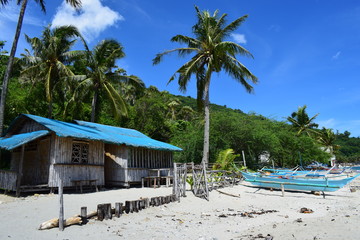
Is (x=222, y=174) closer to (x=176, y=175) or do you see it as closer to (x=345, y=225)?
(x=176, y=175)

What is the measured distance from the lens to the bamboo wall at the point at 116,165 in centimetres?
1474

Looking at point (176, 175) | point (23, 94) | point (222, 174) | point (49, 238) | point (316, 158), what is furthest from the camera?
point (316, 158)

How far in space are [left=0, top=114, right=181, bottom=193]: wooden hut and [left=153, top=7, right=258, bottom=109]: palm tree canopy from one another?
7140 mm

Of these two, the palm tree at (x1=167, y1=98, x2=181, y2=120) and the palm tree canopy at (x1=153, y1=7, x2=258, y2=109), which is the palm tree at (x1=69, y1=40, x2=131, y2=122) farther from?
the palm tree at (x1=167, y1=98, x2=181, y2=120)

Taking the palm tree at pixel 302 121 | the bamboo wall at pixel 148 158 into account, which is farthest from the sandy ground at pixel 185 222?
the palm tree at pixel 302 121

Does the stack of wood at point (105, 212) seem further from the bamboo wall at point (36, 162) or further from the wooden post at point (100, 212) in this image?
the bamboo wall at point (36, 162)

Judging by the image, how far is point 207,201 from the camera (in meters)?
11.8

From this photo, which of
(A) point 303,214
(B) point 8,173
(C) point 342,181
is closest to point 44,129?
(B) point 8,173

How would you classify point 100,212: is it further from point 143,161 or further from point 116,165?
point 143,161

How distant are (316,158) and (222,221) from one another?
2703 centimetres

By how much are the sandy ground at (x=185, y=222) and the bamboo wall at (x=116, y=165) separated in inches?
100

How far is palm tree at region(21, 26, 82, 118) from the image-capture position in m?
18.2

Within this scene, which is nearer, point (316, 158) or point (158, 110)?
point (158, 110)

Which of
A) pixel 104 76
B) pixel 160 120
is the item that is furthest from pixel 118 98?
pixel 160 120
